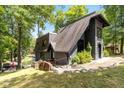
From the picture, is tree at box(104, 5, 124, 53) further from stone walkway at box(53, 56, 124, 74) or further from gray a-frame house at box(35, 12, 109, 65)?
stone walkway at box(53, 56, 124, 74)

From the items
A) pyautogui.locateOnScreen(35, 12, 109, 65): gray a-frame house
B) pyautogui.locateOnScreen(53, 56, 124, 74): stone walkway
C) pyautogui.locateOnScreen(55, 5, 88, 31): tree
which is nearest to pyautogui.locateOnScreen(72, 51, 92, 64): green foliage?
pyautogui.locateOnScreen(35, 12, 109, 65): gray a-frame house

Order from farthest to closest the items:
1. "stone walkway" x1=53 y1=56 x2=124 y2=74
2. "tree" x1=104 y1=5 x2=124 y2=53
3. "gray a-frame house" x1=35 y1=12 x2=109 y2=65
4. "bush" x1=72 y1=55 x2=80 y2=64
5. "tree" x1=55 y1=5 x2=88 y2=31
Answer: "tree" x1=55 y1=5 x2=88 y2=31, "tree" x1=104 y1=5 x2=124 y2=53, "gray a-frame house" x1=35 y1=12 x2=109 y2=65, "bush" x1=72 y1=55 x2=80 y2=64, "stone walkway" x1=53 y1=56 x2=124 y2=74

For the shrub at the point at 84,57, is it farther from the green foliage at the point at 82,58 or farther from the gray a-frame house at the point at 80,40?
the gray a-frame house at the point at 80,40

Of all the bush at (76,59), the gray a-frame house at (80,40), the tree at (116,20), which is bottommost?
the bush at (76,59)

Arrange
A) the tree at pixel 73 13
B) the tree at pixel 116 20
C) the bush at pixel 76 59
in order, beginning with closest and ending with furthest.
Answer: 1. the bush at pixel 76 59
2. the tree at pixel 116 20
3. the tree at pixel 73 13

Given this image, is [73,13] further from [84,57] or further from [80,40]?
[84,57]

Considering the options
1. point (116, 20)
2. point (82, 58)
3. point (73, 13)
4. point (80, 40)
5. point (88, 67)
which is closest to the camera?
point (88, 67)

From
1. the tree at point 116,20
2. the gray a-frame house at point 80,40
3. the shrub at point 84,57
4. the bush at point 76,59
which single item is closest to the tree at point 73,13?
the tree at point 116,20

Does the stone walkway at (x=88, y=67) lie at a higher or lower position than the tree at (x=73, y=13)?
lower

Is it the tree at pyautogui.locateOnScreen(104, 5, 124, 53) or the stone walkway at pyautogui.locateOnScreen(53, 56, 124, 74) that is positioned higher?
the tree at pyautogui.locateOnScreen(104, 5, 124, 53)

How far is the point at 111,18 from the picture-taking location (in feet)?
98.1

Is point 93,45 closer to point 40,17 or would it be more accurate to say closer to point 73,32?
point 73,32

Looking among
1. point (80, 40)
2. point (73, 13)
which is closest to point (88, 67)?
point (80, 40)

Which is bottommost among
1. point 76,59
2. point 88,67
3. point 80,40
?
point 88,67
